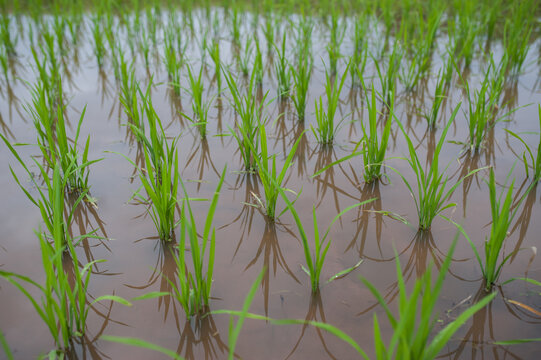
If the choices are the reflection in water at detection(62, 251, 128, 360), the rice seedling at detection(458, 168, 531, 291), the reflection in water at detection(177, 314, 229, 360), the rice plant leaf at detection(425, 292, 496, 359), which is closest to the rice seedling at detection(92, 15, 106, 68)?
the reflection in water at detection(62, 251, 128, 360)

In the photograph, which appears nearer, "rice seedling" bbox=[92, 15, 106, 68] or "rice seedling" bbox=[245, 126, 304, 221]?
"rice seedling" bbox=[245, 126, 304, 221]

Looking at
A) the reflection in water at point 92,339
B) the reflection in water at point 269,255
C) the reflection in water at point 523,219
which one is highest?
the reflection in water at point 523,219

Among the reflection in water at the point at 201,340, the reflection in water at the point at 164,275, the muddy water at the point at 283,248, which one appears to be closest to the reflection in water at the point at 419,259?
the muddy water at the point at 283,248

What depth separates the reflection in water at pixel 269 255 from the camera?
1.42 metres

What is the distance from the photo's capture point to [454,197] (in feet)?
5.91

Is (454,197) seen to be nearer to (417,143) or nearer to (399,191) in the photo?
(399,191)

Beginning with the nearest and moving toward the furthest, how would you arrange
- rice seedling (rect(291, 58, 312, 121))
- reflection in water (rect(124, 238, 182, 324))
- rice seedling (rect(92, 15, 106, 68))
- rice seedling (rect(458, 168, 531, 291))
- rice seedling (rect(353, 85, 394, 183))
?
rice seedling (rect(458, 168, 531, 291)) → reflection in water (rect(124, 238, 182, 324)) → rice seedling (rect(353, 85, 394, 183)) → rice seedling (rect(291, 58, 312, 121)) → rice seedling (rect(92, 15, 106, 68))

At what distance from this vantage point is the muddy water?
1209mm

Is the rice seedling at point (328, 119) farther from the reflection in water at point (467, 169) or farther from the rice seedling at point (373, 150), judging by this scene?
the reflection in water at point (467, 169)

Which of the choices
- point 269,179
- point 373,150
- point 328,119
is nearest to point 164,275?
point 269,179

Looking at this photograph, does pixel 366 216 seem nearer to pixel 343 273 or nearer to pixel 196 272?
pixel 343 273

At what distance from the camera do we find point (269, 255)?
1.53m

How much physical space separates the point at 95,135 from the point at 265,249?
1364 millimetres

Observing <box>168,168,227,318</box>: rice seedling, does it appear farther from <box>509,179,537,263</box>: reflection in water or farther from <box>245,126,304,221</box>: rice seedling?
<box>509,179,537,263</box>: reflection in water
